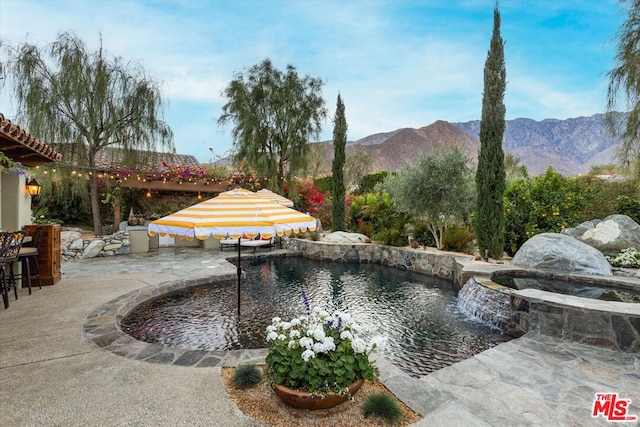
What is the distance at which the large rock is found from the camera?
6.12 m

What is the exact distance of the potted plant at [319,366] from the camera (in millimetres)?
2148

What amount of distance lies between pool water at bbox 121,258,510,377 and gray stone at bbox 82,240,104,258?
17.1 ft

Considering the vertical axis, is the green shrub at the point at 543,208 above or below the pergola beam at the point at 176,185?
below

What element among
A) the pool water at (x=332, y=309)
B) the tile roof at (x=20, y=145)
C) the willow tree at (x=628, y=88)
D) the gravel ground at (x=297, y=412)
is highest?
the willow tree at (x=628, y=88)

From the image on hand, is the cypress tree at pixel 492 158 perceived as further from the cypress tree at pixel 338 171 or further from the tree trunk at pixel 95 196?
the tree trunk at pixel 95 196

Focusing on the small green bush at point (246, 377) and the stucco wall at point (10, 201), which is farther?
the stucco wall at point (10, 201)

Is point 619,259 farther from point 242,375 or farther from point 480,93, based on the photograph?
point 242,375

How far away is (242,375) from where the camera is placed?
2.61 metres

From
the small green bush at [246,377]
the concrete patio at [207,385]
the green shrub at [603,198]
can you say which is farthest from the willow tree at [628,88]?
the small green bush at [246,377]

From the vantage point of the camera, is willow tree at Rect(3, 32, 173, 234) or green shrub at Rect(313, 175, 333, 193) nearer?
willow tree at Rect(3, 32, 173, 234)

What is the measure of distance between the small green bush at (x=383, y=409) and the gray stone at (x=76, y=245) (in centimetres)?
1037

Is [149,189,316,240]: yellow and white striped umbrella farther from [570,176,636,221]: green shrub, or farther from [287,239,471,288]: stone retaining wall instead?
[570,176,636,221]: green shrub

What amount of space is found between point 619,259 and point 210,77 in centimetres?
1526

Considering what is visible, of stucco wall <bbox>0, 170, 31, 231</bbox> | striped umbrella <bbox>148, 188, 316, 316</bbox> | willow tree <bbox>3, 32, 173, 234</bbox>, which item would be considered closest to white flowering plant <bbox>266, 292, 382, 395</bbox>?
striped umbrella <bbox>148, 188, 316, 316</bbox>
